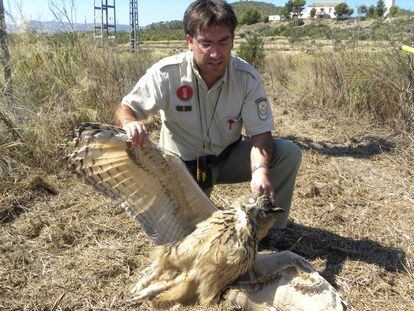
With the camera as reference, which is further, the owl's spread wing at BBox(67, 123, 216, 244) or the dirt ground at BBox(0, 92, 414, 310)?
the dirt ground at BBox(0, 92, 414, 310)

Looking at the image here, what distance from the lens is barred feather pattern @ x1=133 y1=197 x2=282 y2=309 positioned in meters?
2.55

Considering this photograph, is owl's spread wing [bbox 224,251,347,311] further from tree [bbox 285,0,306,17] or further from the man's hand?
tree [bbox 285,0,306,17]

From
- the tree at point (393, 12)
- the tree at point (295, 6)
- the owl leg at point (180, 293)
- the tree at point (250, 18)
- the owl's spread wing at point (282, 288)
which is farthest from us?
the tree at point (295, 6)

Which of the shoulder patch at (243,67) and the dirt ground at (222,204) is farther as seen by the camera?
the shoulder patch at (243,67)

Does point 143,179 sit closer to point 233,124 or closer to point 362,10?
point 233,124

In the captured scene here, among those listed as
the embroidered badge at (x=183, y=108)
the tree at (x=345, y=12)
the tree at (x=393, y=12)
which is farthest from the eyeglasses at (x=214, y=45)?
the tree at (x=345, y=12)

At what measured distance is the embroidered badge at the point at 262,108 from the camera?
10.9 ft

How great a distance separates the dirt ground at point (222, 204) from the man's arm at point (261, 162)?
82 cm

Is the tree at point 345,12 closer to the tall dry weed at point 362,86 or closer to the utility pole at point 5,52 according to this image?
the tall dry weed at point 362,86

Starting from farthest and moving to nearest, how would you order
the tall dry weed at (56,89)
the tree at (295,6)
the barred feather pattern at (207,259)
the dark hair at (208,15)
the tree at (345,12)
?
the tree at (295,6) → the tree at (345,12) → the tall dry weed at (56,89) → the dark hair at (208,15) → the barred feather pattern at (207,259)

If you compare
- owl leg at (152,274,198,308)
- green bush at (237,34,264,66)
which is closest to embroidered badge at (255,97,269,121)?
owl leg at (152,274,198,308)

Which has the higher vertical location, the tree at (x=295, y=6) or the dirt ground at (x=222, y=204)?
the tree at (x=295, y=6)

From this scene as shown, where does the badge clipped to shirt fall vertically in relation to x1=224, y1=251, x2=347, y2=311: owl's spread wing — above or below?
above

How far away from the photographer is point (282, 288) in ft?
8.15
